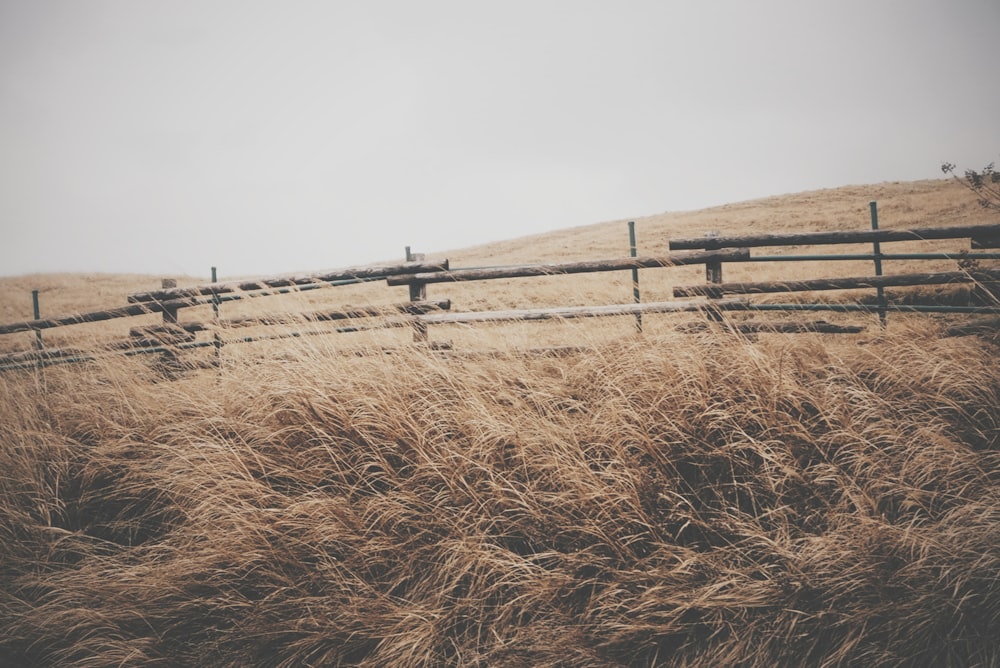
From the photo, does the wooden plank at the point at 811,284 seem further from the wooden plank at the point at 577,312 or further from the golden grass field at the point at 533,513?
the golden grass field at the point at 533,513

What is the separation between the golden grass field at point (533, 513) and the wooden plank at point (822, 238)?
7.90 ft

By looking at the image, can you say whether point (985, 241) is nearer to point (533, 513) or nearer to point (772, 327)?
point (772, 327)

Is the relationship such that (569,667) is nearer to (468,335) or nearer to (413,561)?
(413,561)

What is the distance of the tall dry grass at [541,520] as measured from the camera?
1.54m

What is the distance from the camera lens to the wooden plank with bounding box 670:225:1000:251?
4770 mm

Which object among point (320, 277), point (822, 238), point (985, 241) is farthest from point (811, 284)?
point (320, 277)

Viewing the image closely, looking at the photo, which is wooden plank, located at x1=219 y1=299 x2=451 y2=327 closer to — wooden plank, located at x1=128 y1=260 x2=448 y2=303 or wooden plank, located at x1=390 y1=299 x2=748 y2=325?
wooden plank, located at x1=390 y1=299 x2=748 y2=325

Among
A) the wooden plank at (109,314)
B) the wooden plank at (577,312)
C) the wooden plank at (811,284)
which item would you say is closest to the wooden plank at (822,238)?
the wooden plank at (811,284)

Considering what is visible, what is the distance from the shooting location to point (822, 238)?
17.2 feet

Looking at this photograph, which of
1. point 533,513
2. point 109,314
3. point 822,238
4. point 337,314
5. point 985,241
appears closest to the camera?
point 533,513

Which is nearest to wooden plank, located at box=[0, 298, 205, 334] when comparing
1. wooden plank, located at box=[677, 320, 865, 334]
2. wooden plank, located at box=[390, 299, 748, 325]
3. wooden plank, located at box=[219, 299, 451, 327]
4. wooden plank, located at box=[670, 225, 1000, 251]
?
wooden plank, located at box=[219, 299, 451, 327]

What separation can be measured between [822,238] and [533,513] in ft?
16.7

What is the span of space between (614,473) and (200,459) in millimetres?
2043

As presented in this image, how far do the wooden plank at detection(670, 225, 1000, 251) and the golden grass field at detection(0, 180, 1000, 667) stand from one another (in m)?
2.41
